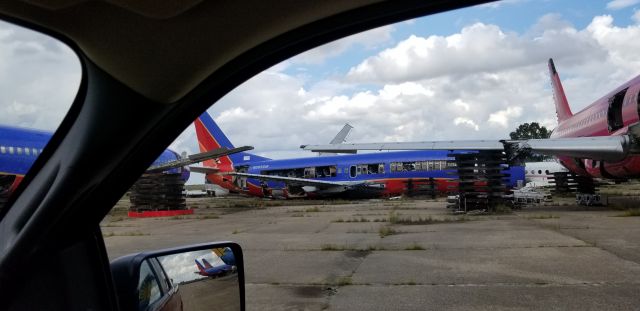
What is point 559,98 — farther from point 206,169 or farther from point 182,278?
point 182,278

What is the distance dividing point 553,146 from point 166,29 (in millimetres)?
15075

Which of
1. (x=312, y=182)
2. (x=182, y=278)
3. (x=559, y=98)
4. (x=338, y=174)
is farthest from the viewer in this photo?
(x=338, y=174)

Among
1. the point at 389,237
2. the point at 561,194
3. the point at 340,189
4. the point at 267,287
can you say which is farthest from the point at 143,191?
the point at 561,194

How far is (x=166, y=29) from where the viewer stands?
65.2 inches

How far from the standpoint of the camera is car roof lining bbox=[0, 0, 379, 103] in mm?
1565

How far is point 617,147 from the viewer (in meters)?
13.1

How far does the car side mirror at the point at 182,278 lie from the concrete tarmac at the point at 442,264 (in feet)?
11.2

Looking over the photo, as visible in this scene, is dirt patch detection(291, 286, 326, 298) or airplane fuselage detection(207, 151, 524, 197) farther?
airplane fuselage detection(207, 151, 524, 197)

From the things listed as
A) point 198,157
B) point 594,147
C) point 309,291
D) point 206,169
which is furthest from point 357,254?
point 206,169

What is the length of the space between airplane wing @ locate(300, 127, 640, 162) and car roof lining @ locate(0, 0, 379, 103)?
44.2 ft

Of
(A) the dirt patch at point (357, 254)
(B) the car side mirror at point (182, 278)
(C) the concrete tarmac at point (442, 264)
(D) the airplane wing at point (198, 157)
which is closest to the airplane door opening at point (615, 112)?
(C) the concrete tarmac at point (442, 264)

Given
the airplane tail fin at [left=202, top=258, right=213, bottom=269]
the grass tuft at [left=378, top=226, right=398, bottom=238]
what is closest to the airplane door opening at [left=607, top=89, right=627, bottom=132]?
the grass tuft at [left=378, top=226, right=398, bottom=238]

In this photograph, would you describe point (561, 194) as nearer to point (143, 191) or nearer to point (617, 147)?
point (617, 147)

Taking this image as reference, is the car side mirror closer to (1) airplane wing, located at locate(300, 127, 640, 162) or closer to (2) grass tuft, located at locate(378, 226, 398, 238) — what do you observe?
(2) grass tuft, located at locate(378, 226, 398, 238)
